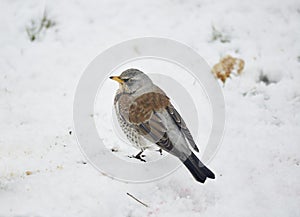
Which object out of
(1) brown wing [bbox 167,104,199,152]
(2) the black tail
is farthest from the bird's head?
(2) the black tail

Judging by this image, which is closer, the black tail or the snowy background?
the black tail

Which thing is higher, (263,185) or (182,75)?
(182,75)

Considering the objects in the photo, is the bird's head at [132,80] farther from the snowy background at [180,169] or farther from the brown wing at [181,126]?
the snowy background at [180,169]

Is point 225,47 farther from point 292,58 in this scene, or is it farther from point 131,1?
point 131,1

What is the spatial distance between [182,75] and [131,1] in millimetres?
1637

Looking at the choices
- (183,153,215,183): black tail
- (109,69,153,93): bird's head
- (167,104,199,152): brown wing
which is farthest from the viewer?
(109,69,153,93): bird's head

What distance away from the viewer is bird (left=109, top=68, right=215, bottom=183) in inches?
155

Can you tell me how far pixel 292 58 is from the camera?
19.0 ft

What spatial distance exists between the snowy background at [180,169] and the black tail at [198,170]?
0.30 m

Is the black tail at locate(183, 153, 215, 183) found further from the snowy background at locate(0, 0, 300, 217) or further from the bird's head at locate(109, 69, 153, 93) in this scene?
the bird's head at locate(109, 69, 153, 93)

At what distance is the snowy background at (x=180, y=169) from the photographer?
12.9ft

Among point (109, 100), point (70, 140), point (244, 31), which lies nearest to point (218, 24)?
point (244, 31)

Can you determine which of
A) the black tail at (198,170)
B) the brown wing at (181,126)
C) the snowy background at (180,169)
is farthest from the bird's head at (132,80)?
the black tail at (198,170)

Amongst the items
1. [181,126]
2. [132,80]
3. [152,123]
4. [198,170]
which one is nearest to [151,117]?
[152,123]
